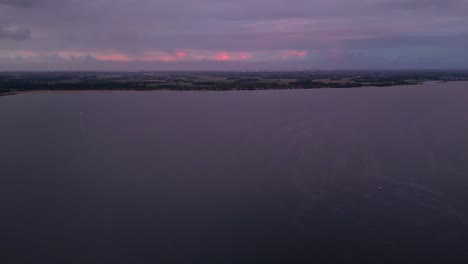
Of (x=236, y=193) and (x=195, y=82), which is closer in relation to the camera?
(x=236, y=193)

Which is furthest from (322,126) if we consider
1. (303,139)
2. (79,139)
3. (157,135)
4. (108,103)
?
(108,103)

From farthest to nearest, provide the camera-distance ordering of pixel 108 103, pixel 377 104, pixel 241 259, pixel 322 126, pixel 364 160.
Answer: pixel 108 103
pixel 377 104
pixel 322 126
pixel 364 160
pixel 241 259

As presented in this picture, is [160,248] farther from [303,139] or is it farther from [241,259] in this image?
[303,139]

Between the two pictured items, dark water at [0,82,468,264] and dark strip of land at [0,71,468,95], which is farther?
dark strip of land at [0,71,468,95]

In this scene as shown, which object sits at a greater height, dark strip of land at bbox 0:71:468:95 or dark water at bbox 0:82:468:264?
dark strip of land at bbox 0:71:468:95

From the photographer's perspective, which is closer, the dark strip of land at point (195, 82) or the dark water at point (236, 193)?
the dark water at point (236, 193)

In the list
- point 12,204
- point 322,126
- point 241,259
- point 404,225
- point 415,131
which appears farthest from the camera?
point 322,126

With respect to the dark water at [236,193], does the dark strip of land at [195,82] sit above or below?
above

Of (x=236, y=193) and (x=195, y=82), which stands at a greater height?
(x=195, y=82)
